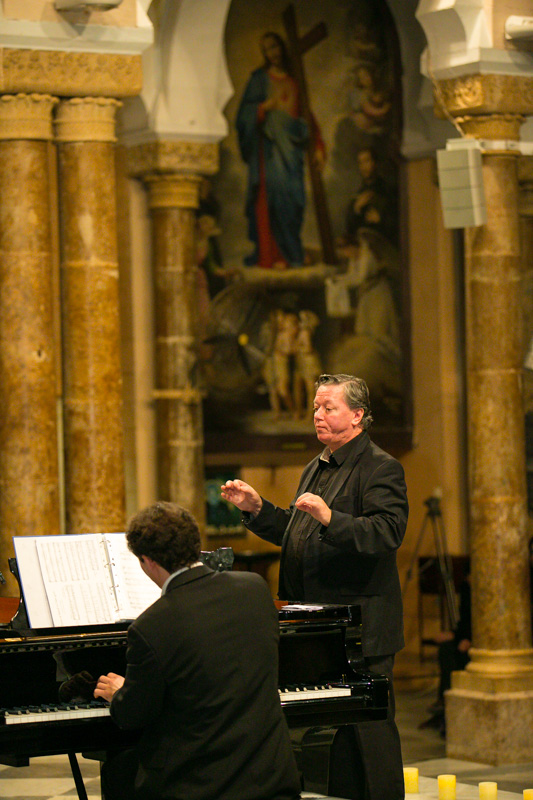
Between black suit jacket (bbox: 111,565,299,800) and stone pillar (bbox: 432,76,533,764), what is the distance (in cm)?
434

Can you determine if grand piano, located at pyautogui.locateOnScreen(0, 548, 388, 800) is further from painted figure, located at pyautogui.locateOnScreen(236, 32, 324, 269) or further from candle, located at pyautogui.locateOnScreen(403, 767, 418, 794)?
painted figure, located at pyautogui.locateOnScreen(236, 32, 324, 269)

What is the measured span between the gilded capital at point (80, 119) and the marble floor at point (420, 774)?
331cm

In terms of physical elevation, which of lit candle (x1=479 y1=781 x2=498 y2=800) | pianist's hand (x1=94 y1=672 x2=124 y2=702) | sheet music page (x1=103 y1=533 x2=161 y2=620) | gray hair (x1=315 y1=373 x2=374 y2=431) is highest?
gray hair (x1=315 y1=373 x2=374 y2=431)

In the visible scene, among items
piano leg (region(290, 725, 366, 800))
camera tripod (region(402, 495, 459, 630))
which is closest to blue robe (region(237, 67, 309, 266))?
camera tripod (region(402, 495, 459, 630))

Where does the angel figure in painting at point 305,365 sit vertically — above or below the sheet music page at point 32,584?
above

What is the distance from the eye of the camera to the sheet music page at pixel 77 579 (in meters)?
4.34

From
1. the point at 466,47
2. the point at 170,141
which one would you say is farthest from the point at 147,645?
the point at 170,141

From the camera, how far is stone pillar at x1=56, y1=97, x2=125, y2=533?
7.12m

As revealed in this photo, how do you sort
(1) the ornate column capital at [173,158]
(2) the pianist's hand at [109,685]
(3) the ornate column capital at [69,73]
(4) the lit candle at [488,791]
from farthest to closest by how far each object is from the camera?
(1) the ornate column capital at [173,158] < (3) the ornate column capital at [69,73] < (4) the lit candle at [488,791] < (2) the pianist's hand at [109,685]

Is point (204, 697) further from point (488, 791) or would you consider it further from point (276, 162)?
point (276, 162)

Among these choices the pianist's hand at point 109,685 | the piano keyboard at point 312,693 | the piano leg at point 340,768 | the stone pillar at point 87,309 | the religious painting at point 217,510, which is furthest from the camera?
the religious painting at point 217,510

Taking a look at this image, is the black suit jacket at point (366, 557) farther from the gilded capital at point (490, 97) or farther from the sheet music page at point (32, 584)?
the gilded capital at point (490, 97)

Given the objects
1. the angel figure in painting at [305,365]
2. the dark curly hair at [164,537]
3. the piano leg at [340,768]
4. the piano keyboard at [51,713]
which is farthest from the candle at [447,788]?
the angel figure in painting at [305,365]

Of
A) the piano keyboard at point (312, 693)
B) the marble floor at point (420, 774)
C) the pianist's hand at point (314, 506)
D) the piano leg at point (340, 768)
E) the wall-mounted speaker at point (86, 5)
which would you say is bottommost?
the marble floor at point (420, 774)
